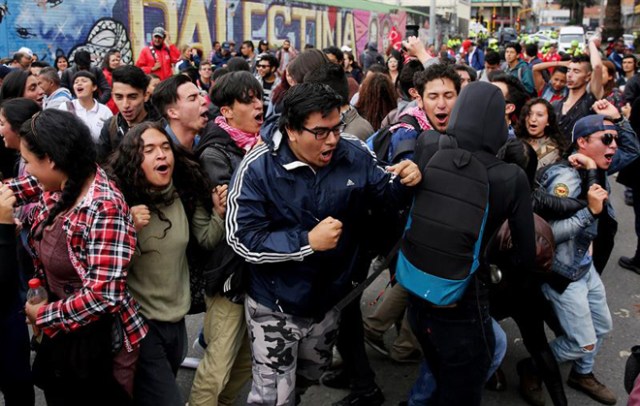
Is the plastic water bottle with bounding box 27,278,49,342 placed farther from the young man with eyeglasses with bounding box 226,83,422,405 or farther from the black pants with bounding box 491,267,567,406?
the black pants with bounding box 491,267,567,406

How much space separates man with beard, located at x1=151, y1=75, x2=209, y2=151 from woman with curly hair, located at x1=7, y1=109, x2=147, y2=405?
1.12m

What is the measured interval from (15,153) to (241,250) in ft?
7.24

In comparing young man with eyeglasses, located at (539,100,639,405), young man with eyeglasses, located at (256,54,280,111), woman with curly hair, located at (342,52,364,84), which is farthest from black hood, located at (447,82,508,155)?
woman with curly hair, located at (342,52,364,84)

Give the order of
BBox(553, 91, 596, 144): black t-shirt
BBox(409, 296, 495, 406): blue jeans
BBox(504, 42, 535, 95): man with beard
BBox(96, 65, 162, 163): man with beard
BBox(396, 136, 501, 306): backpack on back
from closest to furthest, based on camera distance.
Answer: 1. BBox(396, 136, 501, 306): backpack on back
2. BBox(409, 296, 495, 406): blue jeans
3. BBox(96, 65, 162, 163): man with beard
4. BBox(553, 91, 596, 144): black t-shirt
5. BBox(504, 42, 535, 95): man with beard

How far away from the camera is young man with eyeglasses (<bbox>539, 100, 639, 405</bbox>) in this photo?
3463mm

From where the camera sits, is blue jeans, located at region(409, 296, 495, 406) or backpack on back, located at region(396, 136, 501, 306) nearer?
backpack on back, located at region(396, 136, 501, 306)

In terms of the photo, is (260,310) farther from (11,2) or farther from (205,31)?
(205,31)

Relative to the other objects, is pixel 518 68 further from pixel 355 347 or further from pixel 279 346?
pixel 279 346

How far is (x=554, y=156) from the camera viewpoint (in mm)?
4078

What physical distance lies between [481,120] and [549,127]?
6.24 feet

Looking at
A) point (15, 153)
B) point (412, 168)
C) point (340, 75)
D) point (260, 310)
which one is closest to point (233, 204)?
point (260, 310)

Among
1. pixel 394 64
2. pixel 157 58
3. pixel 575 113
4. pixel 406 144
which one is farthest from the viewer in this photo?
pixel 157 58

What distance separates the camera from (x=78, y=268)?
92.7 inches

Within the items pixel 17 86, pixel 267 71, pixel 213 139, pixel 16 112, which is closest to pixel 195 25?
pixel 267 71
